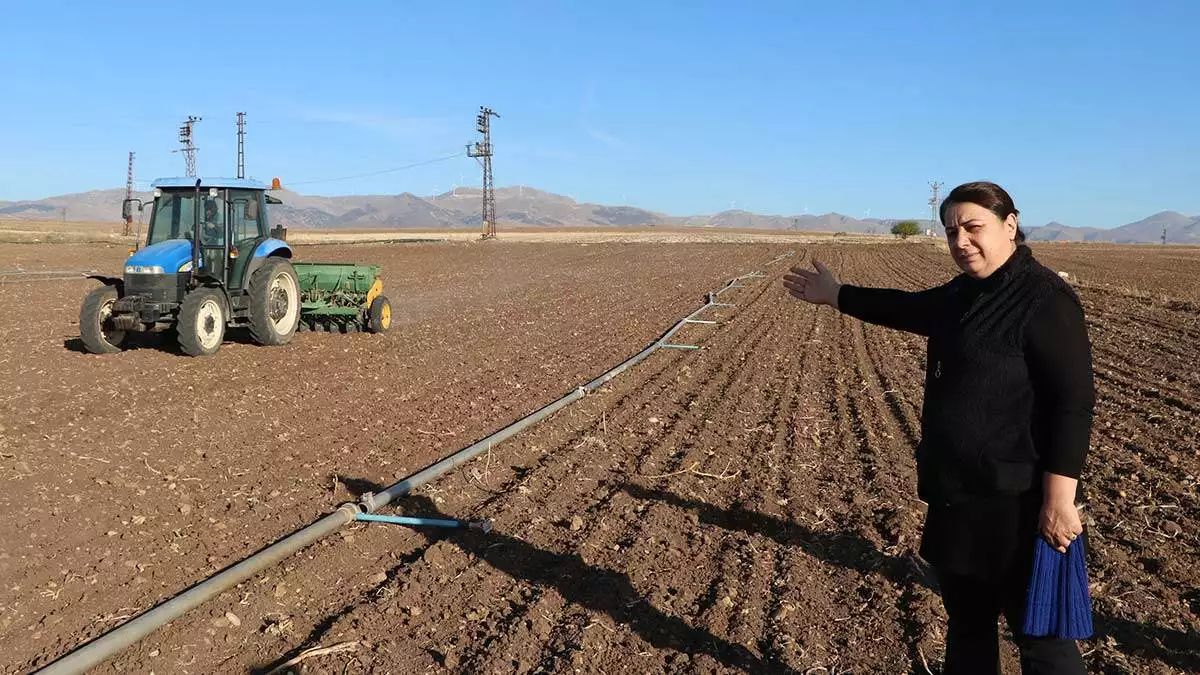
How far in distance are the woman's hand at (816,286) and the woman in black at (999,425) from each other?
501mm

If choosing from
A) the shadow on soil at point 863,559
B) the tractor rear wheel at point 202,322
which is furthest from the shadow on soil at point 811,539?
the tractor rear wheel at point 202,322

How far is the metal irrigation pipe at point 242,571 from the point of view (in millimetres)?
3371

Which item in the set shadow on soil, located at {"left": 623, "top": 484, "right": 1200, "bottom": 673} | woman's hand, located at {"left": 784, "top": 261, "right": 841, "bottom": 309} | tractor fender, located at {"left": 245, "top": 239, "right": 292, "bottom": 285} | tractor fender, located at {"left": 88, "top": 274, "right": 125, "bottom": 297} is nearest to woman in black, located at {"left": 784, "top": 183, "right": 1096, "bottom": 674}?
woman's hand, located at {"left": 784, "top": 261, "right": 841, "bottom": 309}

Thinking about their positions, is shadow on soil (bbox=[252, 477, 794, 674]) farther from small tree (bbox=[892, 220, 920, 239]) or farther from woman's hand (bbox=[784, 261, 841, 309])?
small tree (bbox=[892, 220, 920, 239])

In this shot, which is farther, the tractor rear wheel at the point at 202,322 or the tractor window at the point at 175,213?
the tractor window at the point at 175,213

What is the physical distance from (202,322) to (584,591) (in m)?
7.73

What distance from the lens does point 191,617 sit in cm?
379

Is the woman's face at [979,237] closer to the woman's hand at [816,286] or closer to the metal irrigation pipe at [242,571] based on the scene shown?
the woman's hand at [816,286]

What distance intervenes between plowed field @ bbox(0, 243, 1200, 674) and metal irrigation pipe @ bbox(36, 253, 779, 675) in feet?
0.22

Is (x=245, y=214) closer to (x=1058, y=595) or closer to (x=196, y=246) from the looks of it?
(x=196, y=246)

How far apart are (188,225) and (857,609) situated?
9.69 meters

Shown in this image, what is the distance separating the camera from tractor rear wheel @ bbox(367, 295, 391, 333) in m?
12.8

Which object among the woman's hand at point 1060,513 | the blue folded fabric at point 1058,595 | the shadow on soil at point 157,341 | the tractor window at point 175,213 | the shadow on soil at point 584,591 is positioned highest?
the tractor window at point 175,213

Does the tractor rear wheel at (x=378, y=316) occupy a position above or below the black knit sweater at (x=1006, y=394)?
below
